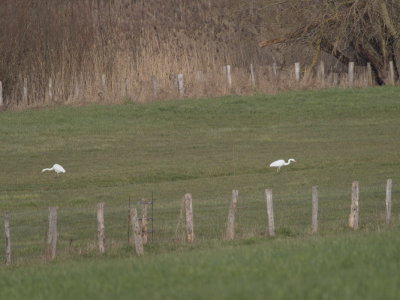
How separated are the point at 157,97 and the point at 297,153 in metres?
14.1

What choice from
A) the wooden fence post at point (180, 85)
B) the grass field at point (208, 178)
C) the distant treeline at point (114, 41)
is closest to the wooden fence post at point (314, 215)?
the grass field at point (208, 178)

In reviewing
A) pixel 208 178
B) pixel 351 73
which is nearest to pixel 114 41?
pixel 351 73

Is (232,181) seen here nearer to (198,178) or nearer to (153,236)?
(198,178)

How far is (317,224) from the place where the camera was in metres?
20.7

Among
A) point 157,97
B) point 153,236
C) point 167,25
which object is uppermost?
point 167,25

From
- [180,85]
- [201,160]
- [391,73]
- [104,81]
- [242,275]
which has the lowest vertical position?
[242,275]

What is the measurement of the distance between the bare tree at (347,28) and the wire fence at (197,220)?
2162cm

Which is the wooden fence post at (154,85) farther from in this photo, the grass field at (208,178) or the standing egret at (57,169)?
the standing egret at (57,169)

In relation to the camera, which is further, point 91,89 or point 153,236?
point 91,89

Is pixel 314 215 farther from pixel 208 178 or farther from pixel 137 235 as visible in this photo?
pixel 208 178

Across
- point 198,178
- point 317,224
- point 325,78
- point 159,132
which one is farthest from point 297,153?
point 325,78

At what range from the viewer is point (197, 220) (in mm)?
22578

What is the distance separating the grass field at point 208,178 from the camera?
1397 centimetres

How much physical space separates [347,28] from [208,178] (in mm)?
19389
